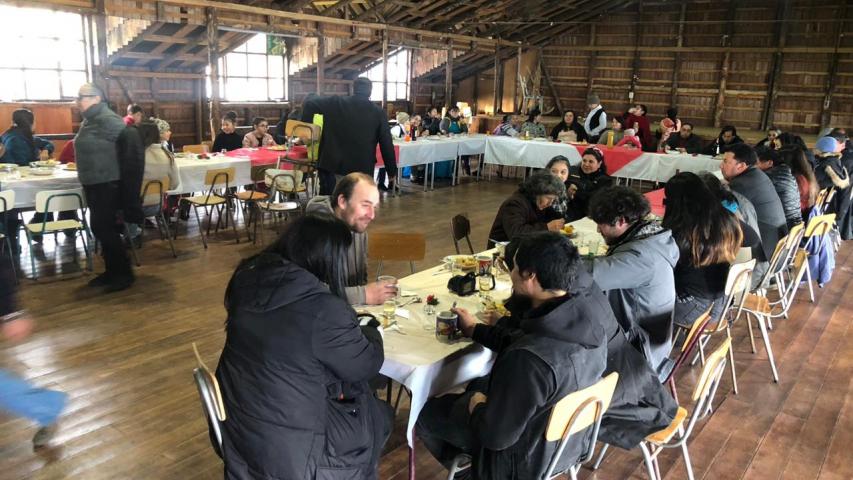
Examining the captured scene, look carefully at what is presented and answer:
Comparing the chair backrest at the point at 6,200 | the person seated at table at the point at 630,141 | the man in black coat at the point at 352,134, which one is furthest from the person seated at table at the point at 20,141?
the person seated at table at the point at 630,141

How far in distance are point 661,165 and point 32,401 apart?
7.92 m

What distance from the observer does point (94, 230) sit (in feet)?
15.2

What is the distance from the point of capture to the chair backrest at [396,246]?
3539mm

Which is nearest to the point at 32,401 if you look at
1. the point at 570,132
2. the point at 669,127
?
the point at 570,132

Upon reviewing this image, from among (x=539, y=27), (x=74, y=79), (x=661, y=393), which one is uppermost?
(x=539, y=27)

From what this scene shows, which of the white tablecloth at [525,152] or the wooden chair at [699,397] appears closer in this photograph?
the wooden chair at [699,397]

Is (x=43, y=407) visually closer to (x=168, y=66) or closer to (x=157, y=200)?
(x=157, y=200)

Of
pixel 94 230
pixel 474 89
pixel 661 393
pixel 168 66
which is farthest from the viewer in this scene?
pixel 474 89

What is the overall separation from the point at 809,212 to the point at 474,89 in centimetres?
1333

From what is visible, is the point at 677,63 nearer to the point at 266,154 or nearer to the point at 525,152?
the point at 525,152

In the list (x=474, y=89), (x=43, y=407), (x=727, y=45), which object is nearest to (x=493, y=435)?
(x=43, y=407)

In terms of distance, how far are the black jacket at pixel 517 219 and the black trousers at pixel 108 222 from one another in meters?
2.78

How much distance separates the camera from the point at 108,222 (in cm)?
458

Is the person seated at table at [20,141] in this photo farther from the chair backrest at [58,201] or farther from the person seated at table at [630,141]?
the person seated at table at [630,141]
